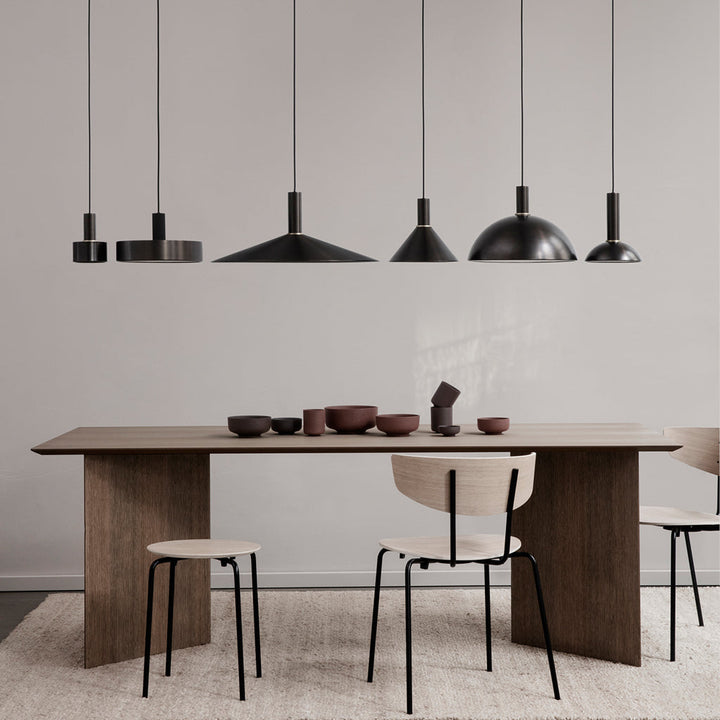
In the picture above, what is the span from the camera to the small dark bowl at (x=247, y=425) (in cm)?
389

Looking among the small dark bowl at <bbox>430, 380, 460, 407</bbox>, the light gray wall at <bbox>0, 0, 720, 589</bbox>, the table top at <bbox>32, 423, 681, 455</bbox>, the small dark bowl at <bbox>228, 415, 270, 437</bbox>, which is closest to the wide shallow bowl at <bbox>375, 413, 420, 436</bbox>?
the table top at <bbox>32, 423, 681, 455</bbox>

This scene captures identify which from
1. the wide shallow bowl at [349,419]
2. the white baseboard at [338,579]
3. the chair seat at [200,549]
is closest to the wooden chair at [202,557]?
the chair seat at [200,549]

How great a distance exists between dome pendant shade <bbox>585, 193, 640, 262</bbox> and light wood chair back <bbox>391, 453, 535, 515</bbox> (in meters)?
1.15

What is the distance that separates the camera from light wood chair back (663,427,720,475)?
4336 mm

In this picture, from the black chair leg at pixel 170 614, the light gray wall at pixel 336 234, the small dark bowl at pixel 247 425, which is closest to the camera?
the black chair leg at pixel 170 614

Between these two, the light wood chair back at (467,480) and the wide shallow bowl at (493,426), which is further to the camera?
the wide shallow bowl at (493,426)

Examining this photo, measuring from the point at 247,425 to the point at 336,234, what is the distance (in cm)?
160

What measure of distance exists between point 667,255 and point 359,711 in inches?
120

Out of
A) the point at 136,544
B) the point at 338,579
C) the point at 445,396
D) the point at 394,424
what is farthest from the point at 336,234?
the point at 136,544

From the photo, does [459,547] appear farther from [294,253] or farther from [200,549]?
[294,253]

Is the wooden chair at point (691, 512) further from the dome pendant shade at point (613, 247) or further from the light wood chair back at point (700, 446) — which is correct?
the dome pendant shade at point (613, 247)

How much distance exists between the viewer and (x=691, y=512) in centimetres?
429

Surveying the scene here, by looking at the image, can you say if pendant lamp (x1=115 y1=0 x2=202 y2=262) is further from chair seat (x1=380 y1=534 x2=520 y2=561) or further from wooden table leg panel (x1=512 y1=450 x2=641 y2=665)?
wooden table leg panel (x1=512 y1=450 x2=641 y2=665)

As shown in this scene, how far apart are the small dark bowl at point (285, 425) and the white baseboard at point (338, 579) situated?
143cm
